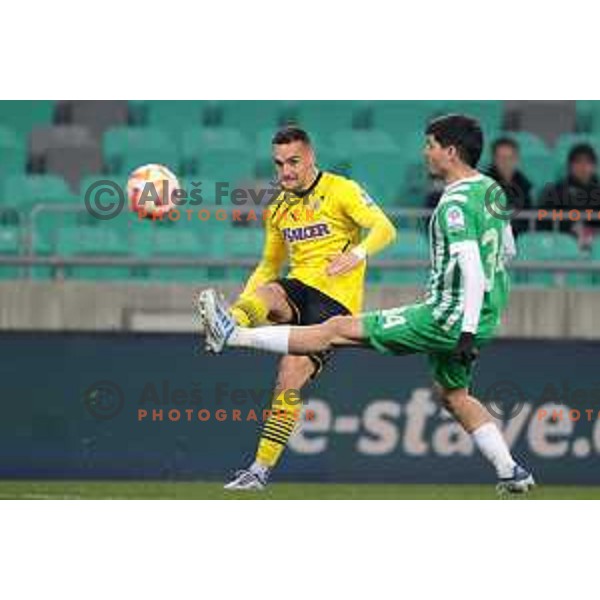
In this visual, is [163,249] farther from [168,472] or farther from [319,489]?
[319,489]

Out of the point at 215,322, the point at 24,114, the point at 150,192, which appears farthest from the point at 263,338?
the point at 24,114

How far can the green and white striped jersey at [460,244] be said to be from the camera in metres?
11.8

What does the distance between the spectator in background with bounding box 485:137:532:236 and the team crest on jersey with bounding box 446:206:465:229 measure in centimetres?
714

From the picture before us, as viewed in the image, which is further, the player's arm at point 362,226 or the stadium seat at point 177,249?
the stadium seat at point 177,249

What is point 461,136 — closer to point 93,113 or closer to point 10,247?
point 10,247

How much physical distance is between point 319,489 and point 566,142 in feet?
22.8

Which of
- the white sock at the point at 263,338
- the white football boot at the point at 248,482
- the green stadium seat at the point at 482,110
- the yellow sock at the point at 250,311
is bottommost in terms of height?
the white football boot at the point at 248,482

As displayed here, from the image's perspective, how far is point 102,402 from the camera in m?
16.0

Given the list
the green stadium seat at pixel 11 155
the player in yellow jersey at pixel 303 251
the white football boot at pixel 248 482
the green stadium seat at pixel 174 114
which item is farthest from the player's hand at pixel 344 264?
the green stadium seat at pixel 174 114

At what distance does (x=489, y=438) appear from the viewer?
12.3 meters

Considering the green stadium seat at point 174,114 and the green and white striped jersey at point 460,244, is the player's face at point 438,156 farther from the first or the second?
the green stadium seat at point 174,114

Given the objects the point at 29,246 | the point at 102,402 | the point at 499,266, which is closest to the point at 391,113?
the point at 29,246

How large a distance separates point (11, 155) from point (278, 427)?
7734mm

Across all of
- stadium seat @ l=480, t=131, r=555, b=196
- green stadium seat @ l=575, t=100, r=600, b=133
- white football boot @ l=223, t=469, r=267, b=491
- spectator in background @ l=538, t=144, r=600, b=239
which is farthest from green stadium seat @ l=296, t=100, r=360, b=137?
white football boot @ l=223, t=469, r=267, b=491
